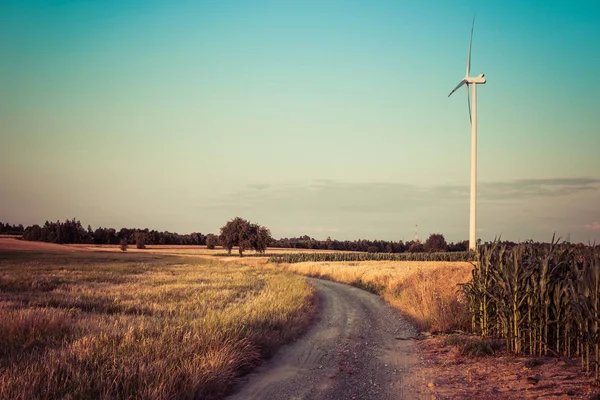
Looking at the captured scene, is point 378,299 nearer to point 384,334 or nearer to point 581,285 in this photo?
point 384,334

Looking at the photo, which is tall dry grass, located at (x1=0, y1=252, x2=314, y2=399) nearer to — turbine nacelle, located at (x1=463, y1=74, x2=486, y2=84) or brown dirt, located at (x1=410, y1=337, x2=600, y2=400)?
brown dirt, located at (x1=410, y1=337, x2=600, y2=400)

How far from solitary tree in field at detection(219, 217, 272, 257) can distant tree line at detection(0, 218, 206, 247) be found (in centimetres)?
4067

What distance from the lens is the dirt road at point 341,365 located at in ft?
28.7

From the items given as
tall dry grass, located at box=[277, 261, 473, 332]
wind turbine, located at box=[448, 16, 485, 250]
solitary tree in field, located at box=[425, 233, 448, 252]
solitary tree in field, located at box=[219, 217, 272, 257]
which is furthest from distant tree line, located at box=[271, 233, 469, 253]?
tall dry grass, located at box=[277, 261, 473, 332]

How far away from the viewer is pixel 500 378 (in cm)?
923

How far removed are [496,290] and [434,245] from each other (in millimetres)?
110089

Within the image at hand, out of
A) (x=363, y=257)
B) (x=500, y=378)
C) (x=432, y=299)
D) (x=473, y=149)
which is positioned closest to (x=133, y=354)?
(x=500, y=378)

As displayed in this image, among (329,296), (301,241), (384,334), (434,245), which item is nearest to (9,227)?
(301,241)

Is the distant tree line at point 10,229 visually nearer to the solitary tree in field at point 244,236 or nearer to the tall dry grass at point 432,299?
the solitary tree in field at point 244,236

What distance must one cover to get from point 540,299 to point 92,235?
15470 cm

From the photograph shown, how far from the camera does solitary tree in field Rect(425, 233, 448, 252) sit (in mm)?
117156

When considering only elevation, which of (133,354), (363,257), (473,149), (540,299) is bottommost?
(363,257)

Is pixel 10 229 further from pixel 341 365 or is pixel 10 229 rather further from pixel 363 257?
pixel 341 365

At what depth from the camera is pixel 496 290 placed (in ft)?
42.2
